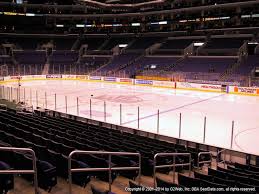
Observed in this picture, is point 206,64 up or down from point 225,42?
down

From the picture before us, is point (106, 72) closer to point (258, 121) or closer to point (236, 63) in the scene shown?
point (236, 63)

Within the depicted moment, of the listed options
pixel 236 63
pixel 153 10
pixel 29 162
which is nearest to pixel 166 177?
pixel 29 162

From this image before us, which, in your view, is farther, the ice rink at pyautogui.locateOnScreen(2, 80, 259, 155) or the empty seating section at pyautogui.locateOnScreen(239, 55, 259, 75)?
the empty seating section at pyautogui.locateOnScreen(239, 55, 259, 75)

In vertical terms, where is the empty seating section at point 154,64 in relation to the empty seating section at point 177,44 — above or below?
below

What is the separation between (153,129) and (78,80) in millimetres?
28636

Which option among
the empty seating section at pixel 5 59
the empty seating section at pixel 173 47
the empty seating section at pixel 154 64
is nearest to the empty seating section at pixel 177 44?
the empty seating section at pixel 173 47

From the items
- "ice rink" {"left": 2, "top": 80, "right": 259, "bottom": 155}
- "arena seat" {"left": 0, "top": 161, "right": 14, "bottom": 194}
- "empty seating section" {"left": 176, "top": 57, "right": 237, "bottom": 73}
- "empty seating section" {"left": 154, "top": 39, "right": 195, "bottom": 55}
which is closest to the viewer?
"arena seat" {"left": 0, "top": 161, "right": 14, "bottom": 194}

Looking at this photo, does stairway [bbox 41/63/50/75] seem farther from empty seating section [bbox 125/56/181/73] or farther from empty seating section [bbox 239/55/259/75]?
empty seating section [bbox 239/55/259/75]

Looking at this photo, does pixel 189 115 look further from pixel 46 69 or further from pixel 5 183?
pixel 46 69

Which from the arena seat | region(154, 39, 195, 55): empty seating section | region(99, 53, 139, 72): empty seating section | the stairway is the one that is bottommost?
the arena seat

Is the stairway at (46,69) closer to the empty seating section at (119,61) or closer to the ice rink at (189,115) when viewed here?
the empty seating section at (119,61)

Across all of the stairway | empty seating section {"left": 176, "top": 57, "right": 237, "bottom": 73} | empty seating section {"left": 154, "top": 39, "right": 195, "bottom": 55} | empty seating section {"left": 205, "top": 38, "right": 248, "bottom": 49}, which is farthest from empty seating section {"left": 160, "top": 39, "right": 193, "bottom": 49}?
the stairway

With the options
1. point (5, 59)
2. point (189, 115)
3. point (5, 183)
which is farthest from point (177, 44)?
point (5, 183)

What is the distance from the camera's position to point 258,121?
15445mm
